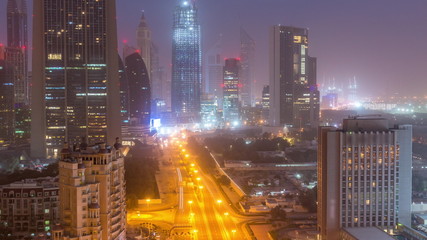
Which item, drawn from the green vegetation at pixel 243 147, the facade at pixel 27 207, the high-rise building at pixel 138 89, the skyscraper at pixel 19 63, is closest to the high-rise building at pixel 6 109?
the skyscraper at pixel 19 63

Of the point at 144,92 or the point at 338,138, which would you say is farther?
the point at 144,92

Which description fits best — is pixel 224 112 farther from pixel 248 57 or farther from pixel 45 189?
pixel 45 189

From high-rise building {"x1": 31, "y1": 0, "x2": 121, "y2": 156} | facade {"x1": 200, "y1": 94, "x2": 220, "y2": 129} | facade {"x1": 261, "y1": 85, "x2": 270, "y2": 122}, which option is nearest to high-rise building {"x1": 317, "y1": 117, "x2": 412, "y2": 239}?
high-rise building {"x1": 31, "y1": 0, "x2": 121, "y2": 156}

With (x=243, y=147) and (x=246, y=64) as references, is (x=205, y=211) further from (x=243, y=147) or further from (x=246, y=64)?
(x=246, y=64)

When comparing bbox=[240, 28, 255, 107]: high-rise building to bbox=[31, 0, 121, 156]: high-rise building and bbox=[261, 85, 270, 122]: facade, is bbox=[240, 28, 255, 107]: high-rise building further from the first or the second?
bbox=[31, 0, 121, 156]: high-rise building

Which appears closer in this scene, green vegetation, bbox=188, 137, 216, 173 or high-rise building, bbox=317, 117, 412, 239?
high-rise building, bbox=317, 117, 412, 239

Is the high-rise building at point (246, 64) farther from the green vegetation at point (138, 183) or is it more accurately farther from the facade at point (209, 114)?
the green vegetation at point (138, 183)

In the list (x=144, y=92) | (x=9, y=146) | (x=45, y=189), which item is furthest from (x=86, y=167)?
(x=144, y=92)
